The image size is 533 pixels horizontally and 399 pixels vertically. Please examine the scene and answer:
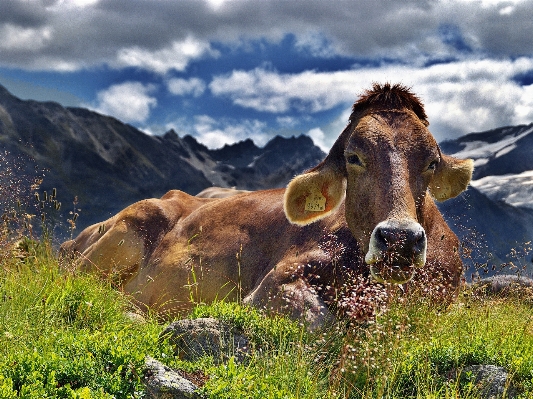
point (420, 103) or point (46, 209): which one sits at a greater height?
point (420, 103)

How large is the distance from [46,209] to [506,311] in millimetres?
6926

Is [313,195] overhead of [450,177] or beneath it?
beneath

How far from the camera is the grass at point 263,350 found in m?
5.40

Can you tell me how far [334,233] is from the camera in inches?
338

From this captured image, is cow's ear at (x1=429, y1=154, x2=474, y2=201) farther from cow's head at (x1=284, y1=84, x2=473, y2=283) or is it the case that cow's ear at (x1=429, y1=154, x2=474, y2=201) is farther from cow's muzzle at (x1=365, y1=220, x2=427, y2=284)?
cow's muzzle at (x1=365, y1=220, x2=427, y2=284)

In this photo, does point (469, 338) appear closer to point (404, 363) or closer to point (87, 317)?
point (404, 363)

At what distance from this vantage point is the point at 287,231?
9.62 meters

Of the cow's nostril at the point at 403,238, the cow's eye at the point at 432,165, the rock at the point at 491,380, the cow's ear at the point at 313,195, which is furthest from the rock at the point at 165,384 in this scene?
the cow's eye at the point at 432,165

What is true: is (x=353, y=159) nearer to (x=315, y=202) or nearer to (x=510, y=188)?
(x=315, y=202)

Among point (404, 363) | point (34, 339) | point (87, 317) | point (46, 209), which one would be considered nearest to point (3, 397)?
point (34, 339)

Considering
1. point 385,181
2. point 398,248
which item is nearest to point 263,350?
point 398,248

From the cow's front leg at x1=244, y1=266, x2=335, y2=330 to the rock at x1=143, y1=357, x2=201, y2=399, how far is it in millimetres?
1451

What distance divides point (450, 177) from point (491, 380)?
3.10 m

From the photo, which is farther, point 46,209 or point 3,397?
point 46,209
